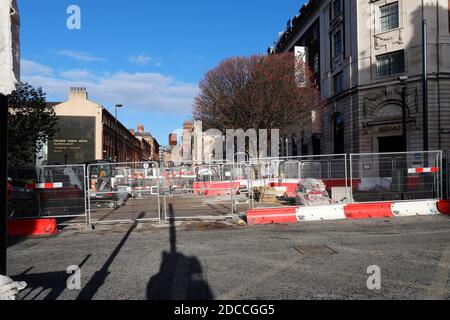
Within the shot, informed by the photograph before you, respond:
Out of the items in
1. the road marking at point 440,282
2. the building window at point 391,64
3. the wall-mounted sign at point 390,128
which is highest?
the building window at point 391,64

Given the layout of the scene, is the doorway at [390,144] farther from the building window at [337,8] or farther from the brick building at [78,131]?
the brick building at [78,131]

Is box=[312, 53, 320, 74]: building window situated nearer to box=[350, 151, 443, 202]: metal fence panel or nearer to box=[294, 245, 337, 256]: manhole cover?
box=[350, 151, 443, 202]: metal fence panel

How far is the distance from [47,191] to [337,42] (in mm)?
34674

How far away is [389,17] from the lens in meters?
30.8

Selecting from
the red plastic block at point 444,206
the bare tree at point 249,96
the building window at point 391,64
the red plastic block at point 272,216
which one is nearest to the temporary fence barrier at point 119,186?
the red plastic block at point 272,216

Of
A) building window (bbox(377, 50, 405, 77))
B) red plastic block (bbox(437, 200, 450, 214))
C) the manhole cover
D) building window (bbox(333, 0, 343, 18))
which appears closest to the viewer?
the manhole cover

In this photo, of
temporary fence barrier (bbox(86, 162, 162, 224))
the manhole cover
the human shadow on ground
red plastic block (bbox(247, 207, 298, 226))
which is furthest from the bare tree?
the human shadow on ground

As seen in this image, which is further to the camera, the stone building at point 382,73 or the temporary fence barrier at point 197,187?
the stone building at point 382,73

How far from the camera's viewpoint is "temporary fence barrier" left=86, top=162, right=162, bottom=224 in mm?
11011

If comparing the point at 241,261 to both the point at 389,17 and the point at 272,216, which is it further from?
the point at 389,17

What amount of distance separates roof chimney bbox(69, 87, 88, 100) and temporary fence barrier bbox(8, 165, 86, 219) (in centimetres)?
5057

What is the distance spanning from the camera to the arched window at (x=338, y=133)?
1438 inches

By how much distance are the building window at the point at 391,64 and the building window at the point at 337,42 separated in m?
6.05
